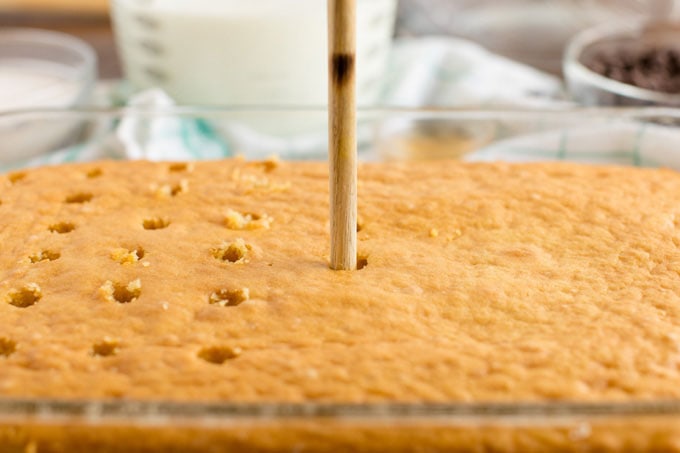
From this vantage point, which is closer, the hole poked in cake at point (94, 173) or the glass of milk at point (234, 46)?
the hole poked in cake at point (94, 173)

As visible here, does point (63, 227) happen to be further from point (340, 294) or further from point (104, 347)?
point (340, 294)

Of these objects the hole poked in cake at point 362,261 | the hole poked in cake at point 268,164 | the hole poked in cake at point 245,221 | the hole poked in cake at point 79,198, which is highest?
the hole poked in cake at point 268,164

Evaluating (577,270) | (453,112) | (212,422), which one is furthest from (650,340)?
(453,112)

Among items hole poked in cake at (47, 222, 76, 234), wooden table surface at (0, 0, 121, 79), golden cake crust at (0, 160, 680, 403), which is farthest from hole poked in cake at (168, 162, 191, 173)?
wooden table surface at (0, 0, 121, 79)

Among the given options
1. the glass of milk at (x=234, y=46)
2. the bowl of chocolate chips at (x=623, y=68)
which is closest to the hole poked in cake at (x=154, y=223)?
the glass of milk at (x=234, y=46)

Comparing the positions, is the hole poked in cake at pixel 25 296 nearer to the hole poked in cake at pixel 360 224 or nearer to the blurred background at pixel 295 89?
the hole poked in cake at pixel 360 224

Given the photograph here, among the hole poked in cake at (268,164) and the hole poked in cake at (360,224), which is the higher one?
the hole poked in cake at (268,164)

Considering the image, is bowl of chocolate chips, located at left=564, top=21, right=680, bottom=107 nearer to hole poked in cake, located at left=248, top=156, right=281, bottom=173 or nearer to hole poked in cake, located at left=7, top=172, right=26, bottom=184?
hole poked in cake, located at left=248, top=156, right=281, bottom=173
